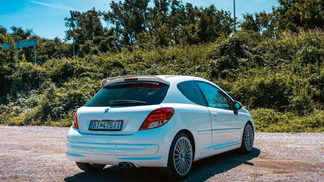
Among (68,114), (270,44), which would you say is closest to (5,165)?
(68,114)

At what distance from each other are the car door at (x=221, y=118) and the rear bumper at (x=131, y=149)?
1531mm

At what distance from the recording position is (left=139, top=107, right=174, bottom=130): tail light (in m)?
4.99

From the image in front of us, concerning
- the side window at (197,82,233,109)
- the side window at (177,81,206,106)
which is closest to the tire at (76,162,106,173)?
the side window at (177,81,206,106)

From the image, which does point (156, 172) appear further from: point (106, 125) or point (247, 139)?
point (247, 139)

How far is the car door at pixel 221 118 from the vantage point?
6.28m

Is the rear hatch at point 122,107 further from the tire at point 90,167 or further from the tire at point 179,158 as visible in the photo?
the tire at point 90,167

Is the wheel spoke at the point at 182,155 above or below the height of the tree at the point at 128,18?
below

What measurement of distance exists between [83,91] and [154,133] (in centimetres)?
1362

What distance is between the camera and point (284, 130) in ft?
38.6

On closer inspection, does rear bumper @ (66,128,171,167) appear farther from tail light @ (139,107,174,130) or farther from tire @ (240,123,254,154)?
tire @ (240,123,254,154)

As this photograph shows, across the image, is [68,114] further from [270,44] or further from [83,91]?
[270,44]

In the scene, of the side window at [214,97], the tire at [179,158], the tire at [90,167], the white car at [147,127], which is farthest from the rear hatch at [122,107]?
the side window at [214,97]

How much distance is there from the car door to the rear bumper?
153 cm

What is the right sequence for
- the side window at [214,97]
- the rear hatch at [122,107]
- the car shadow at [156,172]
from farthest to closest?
the side window at [214,97] → the car shadow at [156,172] → the rear hatch at [122,107]
